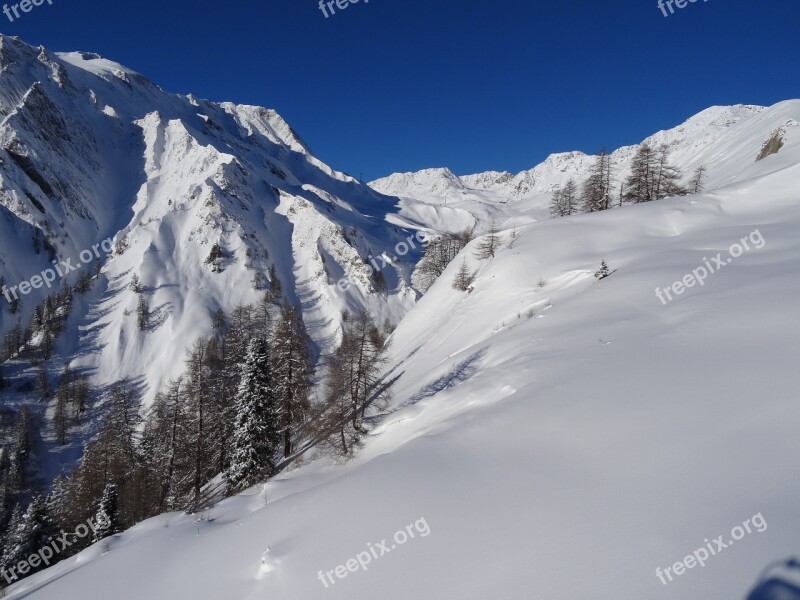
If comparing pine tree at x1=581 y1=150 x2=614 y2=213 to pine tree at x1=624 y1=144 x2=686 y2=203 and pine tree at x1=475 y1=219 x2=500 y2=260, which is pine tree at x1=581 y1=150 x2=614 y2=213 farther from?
pine tree at x1=475 y1=219 x2=500 y2=260

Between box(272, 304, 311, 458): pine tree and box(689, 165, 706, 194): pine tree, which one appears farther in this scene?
box(689, 165, 706, 194): pine tree

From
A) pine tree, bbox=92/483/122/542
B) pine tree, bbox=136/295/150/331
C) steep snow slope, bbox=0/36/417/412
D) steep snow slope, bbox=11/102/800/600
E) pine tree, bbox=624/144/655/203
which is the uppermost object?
steep snow slope, bbox=0/36/417/412

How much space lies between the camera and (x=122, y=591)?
7398 mm

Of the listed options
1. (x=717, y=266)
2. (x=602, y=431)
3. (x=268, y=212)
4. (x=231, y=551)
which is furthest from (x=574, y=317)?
(x=268, y=212)

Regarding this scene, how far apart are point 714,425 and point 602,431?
1.70 meters

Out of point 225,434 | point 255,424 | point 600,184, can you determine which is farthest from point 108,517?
point 600,184

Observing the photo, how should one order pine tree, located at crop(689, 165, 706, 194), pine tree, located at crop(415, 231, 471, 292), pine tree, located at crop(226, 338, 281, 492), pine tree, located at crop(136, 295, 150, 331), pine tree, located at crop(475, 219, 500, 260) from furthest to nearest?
pine tree, located at crop(136, 295, 150, 331), pine tree, located at crop(415, 231, 471, 292), pine tree, located at crop(689, 165, 706, 194), pine tree, located at crop(475, 219, 500, 260), pine tree, located at crop(226, 338, 281, 492)

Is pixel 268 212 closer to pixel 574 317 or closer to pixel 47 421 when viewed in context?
pixel 47 421

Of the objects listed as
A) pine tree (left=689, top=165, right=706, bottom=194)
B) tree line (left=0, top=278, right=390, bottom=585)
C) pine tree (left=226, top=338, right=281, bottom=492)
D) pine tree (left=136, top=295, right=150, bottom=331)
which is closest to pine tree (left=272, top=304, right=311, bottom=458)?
tree line (left=0, top=278, right=390, bottom=585)

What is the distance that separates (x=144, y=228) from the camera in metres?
96.1

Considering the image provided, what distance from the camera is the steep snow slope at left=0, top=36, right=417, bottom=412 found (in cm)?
7844

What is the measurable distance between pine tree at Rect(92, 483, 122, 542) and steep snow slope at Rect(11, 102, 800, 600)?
456 inches

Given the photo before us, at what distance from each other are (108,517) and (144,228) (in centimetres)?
9447

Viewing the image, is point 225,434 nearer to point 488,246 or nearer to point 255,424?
point 255,424
